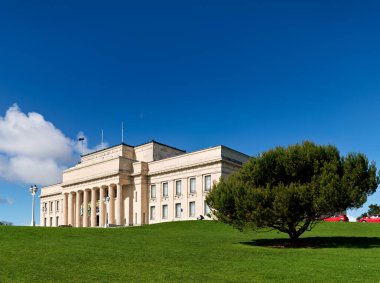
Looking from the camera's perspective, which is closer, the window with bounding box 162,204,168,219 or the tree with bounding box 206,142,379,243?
the tree with bounding box 206,142,379,243

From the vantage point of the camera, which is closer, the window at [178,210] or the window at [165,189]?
the window at [178,210]

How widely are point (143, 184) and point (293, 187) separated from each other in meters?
49.8

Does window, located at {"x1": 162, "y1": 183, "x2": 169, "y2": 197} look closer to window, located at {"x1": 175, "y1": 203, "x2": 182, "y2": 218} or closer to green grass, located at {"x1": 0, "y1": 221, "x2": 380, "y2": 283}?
window, located at {"x1": 175, "y1": 203, "x2": 182, "y2": 218}

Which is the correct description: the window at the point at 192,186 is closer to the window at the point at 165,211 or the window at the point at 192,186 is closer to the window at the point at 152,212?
the window at the point at 165,211

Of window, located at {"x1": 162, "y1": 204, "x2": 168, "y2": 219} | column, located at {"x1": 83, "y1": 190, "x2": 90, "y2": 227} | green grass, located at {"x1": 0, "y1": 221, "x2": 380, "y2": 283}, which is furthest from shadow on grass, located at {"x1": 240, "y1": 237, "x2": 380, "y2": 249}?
column, located at {"x1": 83, "y1": 190, "x2": 90, "y2": 227}

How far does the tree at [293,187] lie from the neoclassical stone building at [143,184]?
34.4 m

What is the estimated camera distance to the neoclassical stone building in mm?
67000

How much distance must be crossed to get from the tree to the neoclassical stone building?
34439mm

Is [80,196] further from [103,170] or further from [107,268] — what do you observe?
[107,268]

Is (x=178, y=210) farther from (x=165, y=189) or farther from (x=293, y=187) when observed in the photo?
(x=293, y=187)

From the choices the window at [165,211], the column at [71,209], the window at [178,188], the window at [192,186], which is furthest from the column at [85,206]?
the window at [192,186]

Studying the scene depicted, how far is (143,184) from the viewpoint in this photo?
245 ft

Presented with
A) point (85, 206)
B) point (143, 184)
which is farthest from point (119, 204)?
point (85, 206)

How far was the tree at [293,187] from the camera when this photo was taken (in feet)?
88.5
